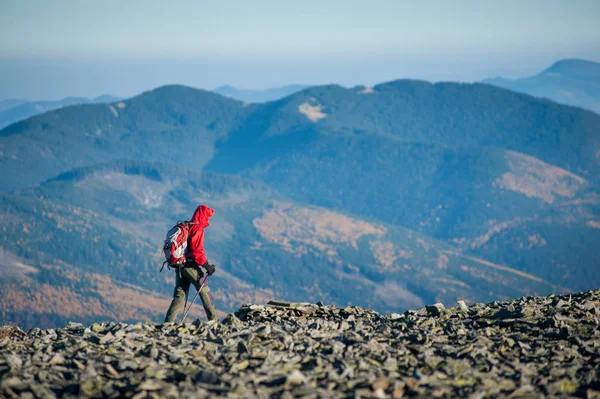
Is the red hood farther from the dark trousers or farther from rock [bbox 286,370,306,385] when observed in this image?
rock [bbox 286,370,306,385]

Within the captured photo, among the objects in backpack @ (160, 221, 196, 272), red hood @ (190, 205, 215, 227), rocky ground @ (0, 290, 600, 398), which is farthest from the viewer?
red hood @ (190, 205, 215, 227)

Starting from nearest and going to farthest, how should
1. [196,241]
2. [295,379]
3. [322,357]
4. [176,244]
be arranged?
1. [295,379]
2. [322,357]
3. [176,244]
4. [196,241]

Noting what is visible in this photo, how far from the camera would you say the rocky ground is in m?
18.1

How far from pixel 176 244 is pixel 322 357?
7.97 metres

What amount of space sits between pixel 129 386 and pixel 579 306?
17.1 meters

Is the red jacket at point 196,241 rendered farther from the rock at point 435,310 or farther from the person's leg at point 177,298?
the rock at point 435,310

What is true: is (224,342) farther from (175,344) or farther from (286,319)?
(286,319)

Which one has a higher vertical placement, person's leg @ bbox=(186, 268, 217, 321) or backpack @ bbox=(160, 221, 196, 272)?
backpack @ bbox=(160, 221, 196, 272)

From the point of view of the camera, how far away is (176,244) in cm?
2628

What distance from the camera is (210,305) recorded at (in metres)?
27.7

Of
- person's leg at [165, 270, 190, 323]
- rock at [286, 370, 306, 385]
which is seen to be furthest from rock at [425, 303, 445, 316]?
rock at [286, 370, 306, 385]

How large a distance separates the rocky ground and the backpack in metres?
2.50

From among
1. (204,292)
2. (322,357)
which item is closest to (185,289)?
(204,292)

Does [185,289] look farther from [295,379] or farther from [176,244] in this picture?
[295,379]
